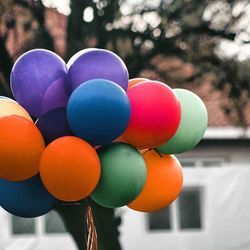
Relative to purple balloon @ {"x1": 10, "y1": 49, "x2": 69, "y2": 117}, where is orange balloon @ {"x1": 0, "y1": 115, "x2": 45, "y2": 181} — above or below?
below

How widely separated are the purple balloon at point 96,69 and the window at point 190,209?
186 inches

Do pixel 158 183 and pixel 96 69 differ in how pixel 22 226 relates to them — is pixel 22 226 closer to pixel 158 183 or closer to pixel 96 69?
pixel 158 183

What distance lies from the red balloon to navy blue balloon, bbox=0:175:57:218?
0.61 m

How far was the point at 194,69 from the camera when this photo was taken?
7.75 m

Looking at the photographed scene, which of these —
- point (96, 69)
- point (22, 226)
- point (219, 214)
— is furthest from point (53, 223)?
point (96, 69)

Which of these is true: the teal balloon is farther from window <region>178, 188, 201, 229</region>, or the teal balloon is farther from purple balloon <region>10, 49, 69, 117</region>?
window <region>178, 188, 201, 229</region>

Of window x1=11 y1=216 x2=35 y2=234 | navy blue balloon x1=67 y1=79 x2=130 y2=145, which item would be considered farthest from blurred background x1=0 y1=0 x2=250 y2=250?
navy blue balloon x1=67 y1=79 x2=130 y2=145

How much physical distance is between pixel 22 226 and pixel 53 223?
0.37 meters

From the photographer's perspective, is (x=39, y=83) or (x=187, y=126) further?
(x=187, y=126)

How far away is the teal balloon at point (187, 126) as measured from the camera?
3809mm

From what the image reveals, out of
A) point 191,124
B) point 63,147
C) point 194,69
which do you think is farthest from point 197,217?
point 63,147

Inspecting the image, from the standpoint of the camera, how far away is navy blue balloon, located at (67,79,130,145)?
3287 millimetres

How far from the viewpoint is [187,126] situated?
383cm

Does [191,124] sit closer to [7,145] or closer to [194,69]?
[7,145]
